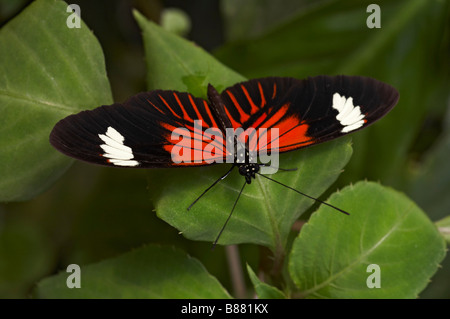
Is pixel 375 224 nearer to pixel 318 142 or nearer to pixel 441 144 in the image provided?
pixel 318 142

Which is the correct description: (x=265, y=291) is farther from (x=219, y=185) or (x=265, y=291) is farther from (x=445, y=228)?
(x=445, y=228)

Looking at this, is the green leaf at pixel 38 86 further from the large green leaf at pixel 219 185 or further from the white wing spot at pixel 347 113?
the white wing spot at pixel 347 113

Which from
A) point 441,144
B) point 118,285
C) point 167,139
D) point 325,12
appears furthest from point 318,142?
point 441,144

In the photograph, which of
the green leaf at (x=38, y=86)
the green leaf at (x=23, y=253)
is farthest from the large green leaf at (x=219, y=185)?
the green leaf at (x=23, y=253)

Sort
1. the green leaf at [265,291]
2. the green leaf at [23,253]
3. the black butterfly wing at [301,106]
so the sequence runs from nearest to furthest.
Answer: the green leaf at [265,291] → the black butterfly wing at [301,106] → the green leaf at [23,253]

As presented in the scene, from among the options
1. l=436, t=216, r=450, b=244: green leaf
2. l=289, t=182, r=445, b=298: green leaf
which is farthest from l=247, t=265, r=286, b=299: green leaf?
l=436, t=216, r=450, b=244: green leaf
